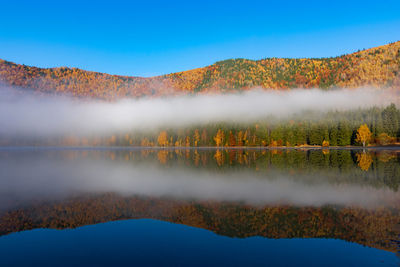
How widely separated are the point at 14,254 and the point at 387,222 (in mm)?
16772

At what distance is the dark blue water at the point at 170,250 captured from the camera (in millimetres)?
9195

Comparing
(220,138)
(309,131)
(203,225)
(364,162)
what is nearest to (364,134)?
(309,131)

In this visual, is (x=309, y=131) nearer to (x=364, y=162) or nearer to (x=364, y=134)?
(x=364, y=134)

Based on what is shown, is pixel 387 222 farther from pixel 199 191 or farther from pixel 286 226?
pixel 199 191

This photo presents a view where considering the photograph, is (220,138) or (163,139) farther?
(163,139)

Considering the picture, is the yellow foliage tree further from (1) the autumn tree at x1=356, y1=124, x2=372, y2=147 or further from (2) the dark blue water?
(2) the dark blue water

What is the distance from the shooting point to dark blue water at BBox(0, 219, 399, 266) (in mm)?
9195

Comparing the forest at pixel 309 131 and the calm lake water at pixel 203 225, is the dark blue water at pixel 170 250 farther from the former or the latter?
the forest at pixel 309 131

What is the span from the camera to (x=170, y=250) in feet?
33.9

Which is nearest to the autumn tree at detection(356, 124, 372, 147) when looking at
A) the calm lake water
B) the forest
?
the forest

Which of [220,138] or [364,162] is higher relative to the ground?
[220,138]

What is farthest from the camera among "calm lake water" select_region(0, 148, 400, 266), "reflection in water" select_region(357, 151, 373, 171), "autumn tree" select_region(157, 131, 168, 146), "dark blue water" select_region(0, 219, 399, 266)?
"autumn tree" select_region(157, 131, 168, 146)

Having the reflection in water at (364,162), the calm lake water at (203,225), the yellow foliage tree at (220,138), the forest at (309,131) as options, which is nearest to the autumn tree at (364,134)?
the forest at (309,131)

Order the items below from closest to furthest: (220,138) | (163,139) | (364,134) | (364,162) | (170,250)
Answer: (170,250) → (364,162) → (364,134) → (220,138) → (163,139)
